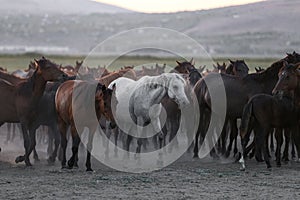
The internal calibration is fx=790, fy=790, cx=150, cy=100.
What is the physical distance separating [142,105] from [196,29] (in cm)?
13183

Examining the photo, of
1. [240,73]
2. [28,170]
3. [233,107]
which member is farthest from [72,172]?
[240,73]

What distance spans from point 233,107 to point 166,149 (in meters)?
2.41

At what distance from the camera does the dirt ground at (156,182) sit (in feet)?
37.9

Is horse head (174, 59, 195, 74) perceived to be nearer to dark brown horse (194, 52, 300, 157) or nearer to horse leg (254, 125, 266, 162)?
dark brown horse (194, 52, 300, 157)

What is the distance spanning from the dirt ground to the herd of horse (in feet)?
1.47

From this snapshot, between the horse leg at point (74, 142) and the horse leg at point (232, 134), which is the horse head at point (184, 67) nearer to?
the horse leg at point (232, 134)

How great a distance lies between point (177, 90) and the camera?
594 inches

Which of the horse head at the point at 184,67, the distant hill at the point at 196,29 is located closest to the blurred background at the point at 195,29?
the distant hill at the point at 196,29

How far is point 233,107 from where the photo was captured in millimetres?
16562

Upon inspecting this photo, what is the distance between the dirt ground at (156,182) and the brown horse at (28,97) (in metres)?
0.65

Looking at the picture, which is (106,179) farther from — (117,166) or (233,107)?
(233,107)

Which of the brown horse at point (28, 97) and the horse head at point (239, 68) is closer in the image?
the brown horse at point (28, 97)

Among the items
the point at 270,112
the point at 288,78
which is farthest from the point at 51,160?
the point at 288,78

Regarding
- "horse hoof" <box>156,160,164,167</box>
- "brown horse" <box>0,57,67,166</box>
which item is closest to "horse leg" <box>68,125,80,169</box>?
"brown horse" <box>0,57,67,166</box>
